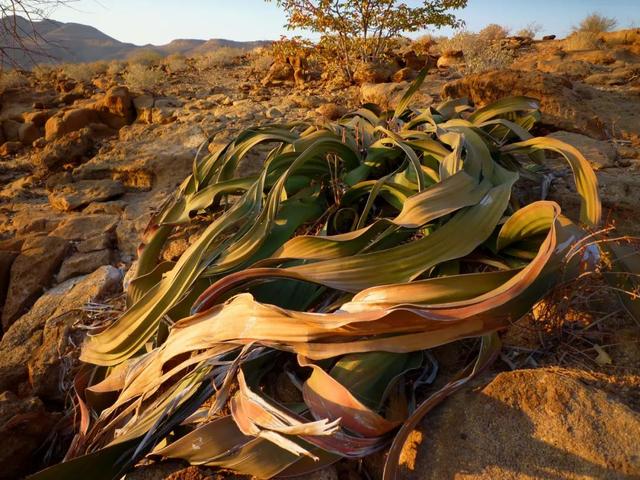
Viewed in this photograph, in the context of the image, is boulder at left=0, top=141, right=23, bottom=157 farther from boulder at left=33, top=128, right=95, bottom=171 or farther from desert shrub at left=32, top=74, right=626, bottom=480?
desert shrub at left=32, top=74, right=626, bottom=480

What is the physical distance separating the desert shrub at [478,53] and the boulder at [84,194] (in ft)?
9.52

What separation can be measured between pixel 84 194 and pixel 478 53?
16.5 ft

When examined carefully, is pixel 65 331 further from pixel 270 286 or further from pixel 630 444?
pixel 630 444

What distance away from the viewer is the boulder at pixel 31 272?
2.18 meters

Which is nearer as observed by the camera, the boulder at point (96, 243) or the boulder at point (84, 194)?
the boulder at point (96, 243)

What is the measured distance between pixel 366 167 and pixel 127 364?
115 cm

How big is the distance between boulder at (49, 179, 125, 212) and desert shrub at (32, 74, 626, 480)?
5.39ft

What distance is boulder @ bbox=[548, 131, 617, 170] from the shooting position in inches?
82.5

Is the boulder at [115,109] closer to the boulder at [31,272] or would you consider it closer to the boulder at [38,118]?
the boulder at [38,118]

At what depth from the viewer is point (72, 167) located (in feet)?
12.6

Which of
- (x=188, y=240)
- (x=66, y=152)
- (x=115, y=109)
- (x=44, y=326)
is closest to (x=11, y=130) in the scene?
(x=115, y=109)

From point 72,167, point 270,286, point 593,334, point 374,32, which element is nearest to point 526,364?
point 593,334

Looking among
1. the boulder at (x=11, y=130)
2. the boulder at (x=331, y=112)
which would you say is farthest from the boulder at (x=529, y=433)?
the boulder at (x=11, y=130)

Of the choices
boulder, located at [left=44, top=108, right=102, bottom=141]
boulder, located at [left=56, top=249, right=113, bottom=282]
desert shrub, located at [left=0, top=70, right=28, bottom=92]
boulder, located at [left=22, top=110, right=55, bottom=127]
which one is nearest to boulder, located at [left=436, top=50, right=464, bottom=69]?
boulder, located at [left=44, top=108, right=102, bottom=141]
